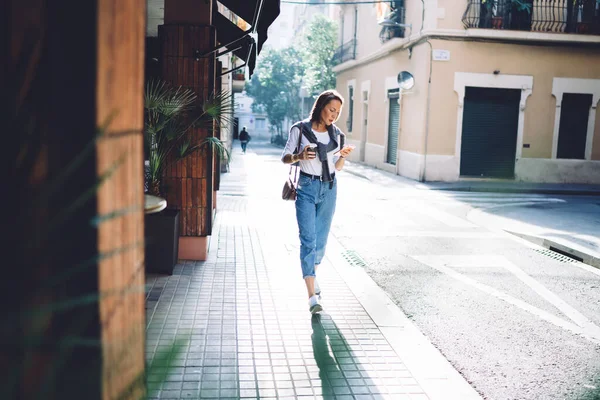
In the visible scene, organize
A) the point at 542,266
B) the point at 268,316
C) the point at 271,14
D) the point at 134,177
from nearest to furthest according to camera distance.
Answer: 1. the point at 134,177
2. the point at 268,316
3. the point at 271,14
4. the point at 542,266

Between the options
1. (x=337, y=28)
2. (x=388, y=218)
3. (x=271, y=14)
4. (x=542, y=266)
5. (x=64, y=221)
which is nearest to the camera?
(x=64, y=221)

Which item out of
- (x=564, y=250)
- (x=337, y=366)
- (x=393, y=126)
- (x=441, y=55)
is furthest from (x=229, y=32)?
(x=393, y=126)

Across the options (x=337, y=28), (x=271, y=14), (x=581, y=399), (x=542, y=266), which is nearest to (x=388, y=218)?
(x=542, y=266)

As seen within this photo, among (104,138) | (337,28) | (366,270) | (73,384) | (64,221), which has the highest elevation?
(337,28)

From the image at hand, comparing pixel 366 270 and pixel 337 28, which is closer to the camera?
pixel 366 270

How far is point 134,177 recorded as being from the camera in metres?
1.56

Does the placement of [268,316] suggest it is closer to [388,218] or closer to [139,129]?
[139,129]

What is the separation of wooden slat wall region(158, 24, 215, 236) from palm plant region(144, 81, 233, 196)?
0.11m

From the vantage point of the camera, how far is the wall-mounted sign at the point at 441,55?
59.0ft

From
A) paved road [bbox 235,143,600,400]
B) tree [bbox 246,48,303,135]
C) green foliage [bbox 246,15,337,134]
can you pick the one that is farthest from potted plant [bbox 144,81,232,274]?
tree [bbox 246,48,303,135]

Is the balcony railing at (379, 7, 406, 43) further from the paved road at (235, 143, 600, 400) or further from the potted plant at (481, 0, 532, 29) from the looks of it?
the paved road at (235, 143, 600, 400)

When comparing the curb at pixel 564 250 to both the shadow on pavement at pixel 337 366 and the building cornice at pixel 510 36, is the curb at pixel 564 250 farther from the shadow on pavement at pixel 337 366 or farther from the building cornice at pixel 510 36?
the building cornice at pixel 510 36

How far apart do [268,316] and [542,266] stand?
4.12 meters

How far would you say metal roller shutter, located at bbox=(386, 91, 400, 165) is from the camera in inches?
857
